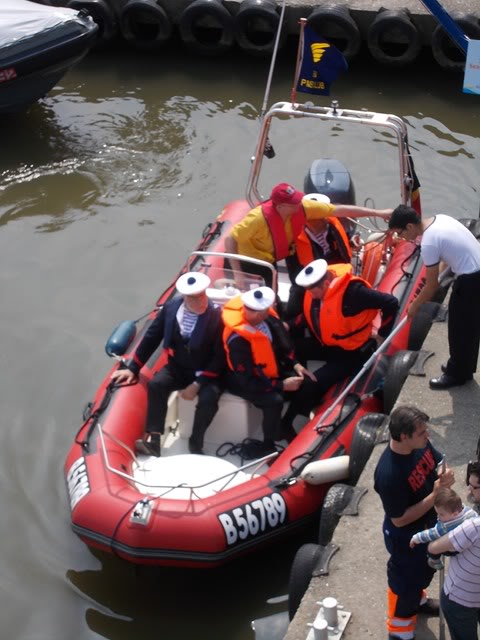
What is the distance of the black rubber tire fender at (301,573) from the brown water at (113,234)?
706mm

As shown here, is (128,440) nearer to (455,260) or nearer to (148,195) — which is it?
(455,260)

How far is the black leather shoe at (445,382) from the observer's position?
5.95 metres

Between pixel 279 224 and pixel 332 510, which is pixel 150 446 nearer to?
pixel 332 510

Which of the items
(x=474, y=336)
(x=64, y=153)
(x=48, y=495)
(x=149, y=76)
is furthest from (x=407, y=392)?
(x=149, y=76)

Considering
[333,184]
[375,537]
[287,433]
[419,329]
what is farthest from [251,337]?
[333,184]

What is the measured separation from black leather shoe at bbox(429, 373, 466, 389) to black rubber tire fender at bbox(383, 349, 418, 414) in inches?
8.2

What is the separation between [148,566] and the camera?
5918 mm

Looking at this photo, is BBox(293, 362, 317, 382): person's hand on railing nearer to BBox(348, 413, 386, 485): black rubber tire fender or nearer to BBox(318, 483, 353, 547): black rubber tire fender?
BBox(348, 413, 386, 485): black rubber tire fender

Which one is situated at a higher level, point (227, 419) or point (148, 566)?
point (227, 419)

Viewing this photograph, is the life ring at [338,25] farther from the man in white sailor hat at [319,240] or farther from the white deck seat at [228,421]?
the white deck seat at [228,421]

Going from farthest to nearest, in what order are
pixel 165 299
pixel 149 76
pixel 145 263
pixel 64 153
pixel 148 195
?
pixel 149 76 → pixel 64 153 → pixel 148 195 → pixel 145 263 → pixel 165 299

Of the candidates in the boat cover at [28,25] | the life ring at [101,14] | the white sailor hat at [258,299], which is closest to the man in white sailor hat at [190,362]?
the white sailor hat at [258,299]

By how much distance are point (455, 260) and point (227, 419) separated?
1735 millimetres

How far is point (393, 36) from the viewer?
11.9 meters
